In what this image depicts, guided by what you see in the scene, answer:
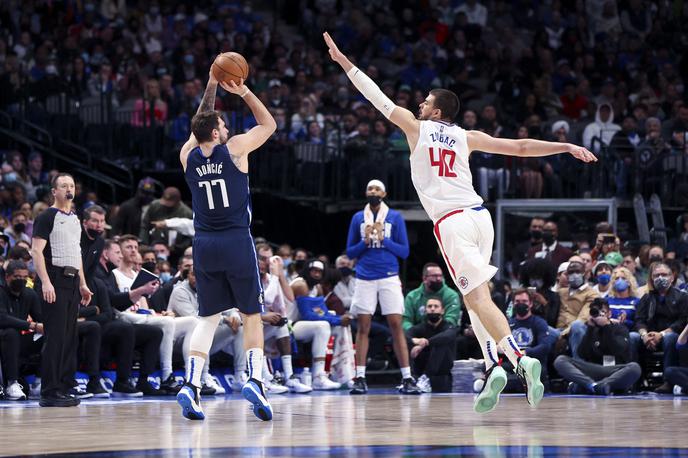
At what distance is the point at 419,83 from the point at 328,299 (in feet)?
25.7

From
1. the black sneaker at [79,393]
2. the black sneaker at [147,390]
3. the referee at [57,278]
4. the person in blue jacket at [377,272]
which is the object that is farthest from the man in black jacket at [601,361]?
the referee at [57,278]

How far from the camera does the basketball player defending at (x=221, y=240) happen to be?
932 cm

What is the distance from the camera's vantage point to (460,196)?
930 cm

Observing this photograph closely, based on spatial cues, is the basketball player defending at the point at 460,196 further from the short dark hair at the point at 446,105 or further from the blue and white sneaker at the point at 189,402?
the blue and white sneaker at the point at 189,402

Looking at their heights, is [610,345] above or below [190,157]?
below

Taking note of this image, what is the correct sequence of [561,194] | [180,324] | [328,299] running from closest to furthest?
[180,324] < [328,299] < [561,194]

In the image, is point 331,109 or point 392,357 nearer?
point 392,357

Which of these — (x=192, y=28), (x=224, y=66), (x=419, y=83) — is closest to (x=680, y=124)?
(x=419, y=83)

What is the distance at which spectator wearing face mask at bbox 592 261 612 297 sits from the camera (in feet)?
48.1

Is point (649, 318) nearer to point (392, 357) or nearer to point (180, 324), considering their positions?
point (392, 357)

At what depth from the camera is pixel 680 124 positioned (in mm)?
19469

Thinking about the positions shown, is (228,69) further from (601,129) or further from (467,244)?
(601,129)

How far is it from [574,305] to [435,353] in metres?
1.71

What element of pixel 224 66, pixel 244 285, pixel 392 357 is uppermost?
pixel 224 66
